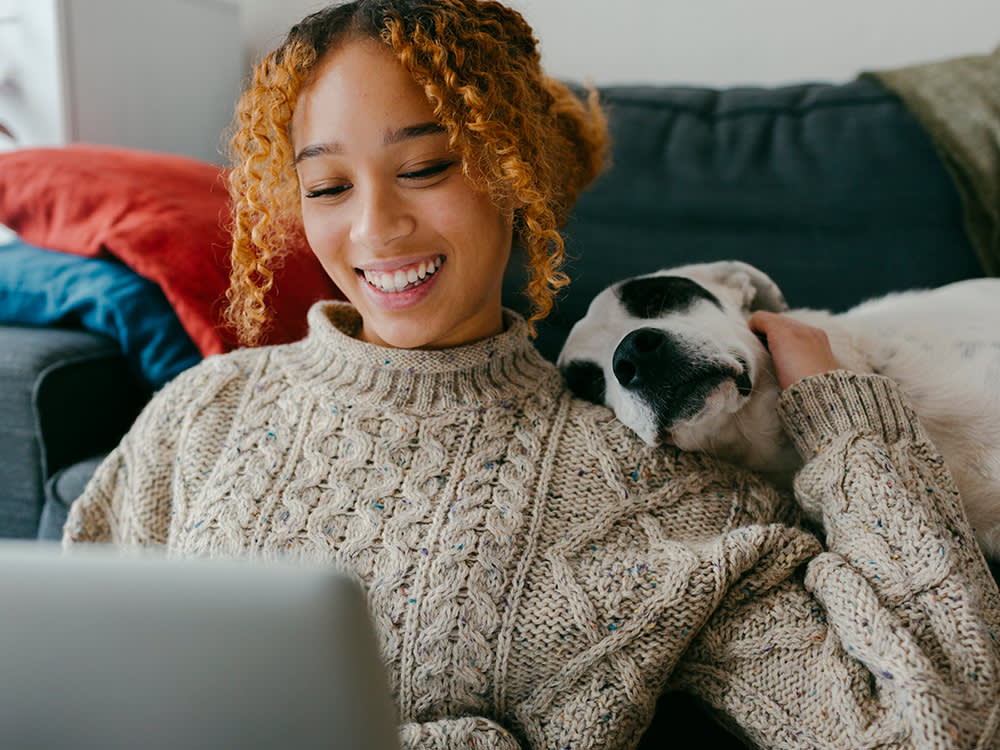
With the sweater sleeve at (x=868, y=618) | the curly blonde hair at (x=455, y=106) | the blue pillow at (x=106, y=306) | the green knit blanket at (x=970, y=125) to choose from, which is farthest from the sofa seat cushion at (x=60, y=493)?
the green knit blanket at (x=970, y=125)

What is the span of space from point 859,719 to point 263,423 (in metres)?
0.72

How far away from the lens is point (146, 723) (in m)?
0.41

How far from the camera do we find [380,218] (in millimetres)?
841

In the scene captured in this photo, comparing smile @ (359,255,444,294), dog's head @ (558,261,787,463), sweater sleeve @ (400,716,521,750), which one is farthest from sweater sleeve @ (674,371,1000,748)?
smile @ (359,255,444,294)

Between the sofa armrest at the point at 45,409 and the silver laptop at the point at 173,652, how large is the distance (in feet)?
3.01

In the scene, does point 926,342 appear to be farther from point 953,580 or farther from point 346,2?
point 346,2

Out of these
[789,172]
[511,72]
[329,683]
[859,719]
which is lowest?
[859,719]

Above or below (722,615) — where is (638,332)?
above

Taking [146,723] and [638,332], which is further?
[638,332]

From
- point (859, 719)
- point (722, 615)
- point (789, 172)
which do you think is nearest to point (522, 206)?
point (722, 615)

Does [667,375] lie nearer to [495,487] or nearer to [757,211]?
[495,487]

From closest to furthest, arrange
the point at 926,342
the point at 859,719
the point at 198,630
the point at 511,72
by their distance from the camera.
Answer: the point at 198,630 → the point at 859,719 → the point at 511,72 → the point at 926,342

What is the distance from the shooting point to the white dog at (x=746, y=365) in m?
0.92

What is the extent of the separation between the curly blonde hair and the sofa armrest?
16.3 inches
